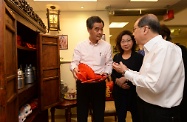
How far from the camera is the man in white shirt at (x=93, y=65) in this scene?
6.58 feet

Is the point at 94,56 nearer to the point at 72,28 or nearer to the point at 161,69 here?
the point at 161,69

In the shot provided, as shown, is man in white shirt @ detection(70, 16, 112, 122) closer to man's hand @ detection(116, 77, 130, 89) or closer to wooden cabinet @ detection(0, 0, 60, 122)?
man's hand @ detection(116, 77, 130, 89)

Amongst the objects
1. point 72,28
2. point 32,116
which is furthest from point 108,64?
point 72,28

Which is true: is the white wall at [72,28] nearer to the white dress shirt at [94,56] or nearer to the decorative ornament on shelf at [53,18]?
the decorative ornament on shelf at [53,18]

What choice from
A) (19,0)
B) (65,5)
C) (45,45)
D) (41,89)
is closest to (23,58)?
(45,45)

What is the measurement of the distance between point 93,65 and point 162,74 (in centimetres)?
88

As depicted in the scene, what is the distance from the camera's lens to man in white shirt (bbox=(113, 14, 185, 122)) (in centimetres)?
132

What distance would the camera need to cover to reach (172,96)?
1404 millimetres

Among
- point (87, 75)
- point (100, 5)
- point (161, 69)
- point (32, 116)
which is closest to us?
point (161, 69)

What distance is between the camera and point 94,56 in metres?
2.05

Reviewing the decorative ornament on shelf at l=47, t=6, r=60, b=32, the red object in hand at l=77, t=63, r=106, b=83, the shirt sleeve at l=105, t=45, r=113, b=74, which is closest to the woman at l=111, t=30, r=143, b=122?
the shirt sleeve at l=105, t=45, r=113, b=74

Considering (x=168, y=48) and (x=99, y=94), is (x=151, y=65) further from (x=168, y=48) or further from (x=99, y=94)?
(x=99, y=94)

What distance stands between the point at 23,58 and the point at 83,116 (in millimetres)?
1364

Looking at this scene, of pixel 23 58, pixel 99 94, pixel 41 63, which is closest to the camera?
pixel 99 94
